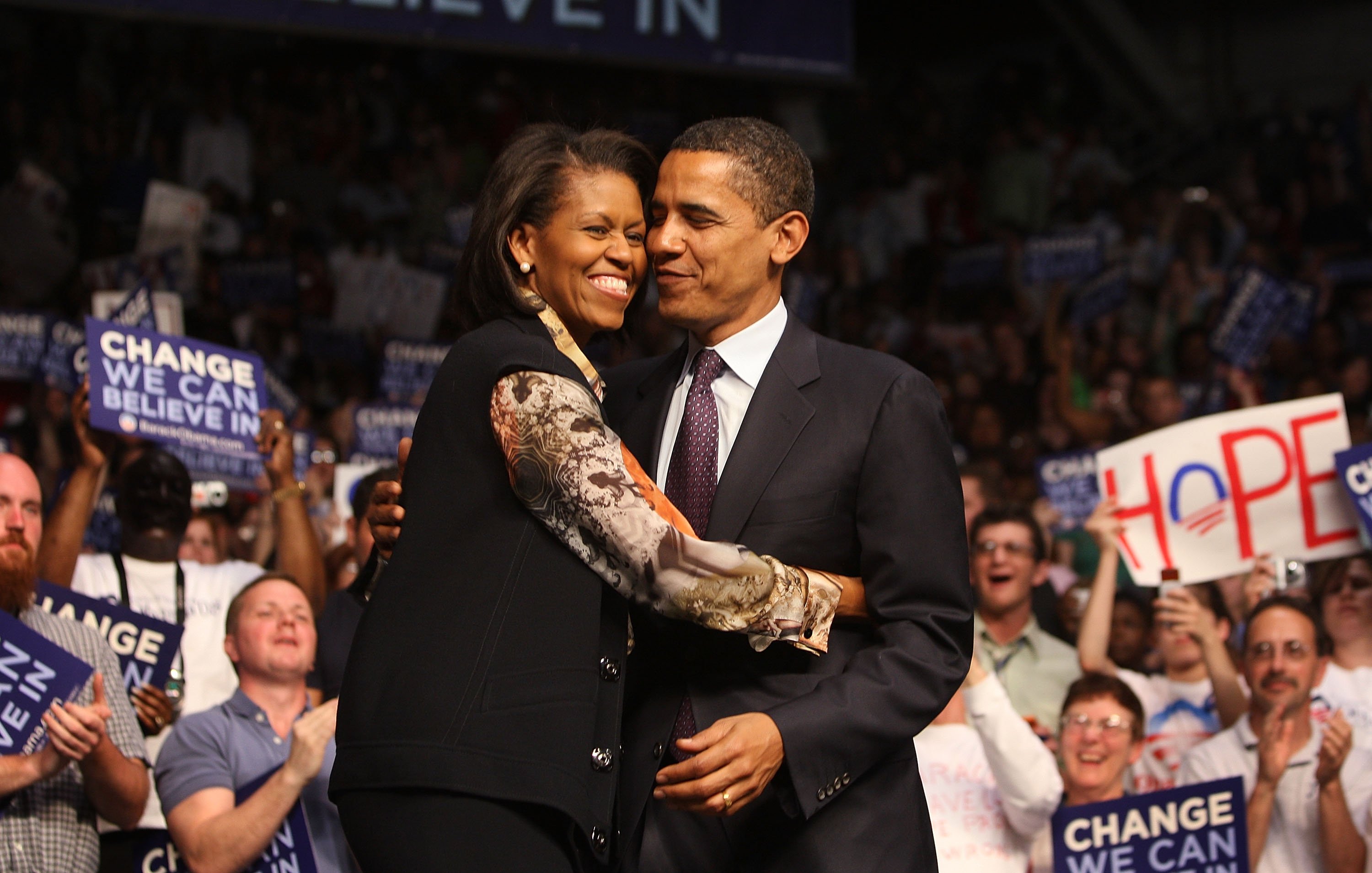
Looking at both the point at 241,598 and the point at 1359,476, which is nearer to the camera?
the point at 241,598

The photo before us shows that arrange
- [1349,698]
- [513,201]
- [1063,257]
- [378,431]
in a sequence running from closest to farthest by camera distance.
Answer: [513,201], [1349,698], [378,431], [1063,257]

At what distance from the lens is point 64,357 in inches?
263

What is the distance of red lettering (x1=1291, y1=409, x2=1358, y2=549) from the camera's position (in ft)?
16.3

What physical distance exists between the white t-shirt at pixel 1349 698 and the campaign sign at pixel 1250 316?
122 inches

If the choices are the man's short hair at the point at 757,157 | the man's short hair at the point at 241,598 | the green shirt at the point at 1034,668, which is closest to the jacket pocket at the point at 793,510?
the man's short hair at the point at 757,157

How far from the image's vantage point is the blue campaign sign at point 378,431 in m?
7.06

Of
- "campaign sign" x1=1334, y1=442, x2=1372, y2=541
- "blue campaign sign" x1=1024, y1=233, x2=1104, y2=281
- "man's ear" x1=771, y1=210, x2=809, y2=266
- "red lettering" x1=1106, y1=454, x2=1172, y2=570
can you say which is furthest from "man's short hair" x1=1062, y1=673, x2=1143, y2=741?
"blue campaign sign" x1=1024, y1=233, x2=1104, y2=281

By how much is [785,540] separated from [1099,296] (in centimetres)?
683

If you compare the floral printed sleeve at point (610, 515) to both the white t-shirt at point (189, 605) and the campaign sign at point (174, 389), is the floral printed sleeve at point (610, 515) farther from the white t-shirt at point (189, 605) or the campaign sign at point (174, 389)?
the campaign sign at point (174, 389)

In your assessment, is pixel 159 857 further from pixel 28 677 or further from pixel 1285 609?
pixel 1285 609

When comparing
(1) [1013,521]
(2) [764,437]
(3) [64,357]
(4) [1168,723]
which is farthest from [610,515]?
(3) [64,357]

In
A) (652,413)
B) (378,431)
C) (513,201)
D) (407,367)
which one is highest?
(407,367)

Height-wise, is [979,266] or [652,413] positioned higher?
[979,266]

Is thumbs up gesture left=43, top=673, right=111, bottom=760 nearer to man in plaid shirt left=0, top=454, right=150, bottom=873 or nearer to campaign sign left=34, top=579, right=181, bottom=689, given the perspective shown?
man in plaid shirt left=0, top=454, right=150, bottom=873
